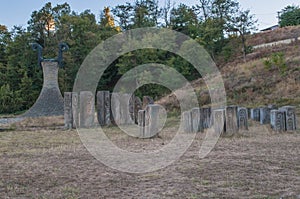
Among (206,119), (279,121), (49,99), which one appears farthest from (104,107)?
(279,121)

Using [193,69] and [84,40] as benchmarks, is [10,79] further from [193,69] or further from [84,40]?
[193,69]

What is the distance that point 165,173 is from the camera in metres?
4.03

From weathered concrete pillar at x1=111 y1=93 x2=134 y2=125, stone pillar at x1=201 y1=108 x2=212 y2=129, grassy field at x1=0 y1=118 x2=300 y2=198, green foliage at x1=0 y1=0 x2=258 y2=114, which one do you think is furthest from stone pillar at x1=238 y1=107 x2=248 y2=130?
green foliage at x1=0 y1=0 x2=258 y2=114

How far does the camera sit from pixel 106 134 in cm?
813

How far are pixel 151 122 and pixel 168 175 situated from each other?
3245 millimetres

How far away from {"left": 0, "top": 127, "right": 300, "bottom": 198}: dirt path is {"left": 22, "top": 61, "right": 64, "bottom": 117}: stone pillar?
16.0ft

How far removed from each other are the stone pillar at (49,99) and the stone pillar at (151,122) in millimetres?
4455

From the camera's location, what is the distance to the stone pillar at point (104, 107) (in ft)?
32.1

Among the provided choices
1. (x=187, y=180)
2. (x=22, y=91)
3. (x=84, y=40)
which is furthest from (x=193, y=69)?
(x=187, y=180)

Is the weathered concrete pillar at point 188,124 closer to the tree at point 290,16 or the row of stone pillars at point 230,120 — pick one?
the row of stone pillars at point 230,120

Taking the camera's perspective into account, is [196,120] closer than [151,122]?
No

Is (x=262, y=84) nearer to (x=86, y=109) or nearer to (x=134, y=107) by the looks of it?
(x=134, y=107)

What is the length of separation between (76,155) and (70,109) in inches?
164

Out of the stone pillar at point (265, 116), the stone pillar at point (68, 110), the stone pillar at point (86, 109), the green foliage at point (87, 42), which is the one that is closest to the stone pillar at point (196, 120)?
the stone pillar at point (265, 116)
